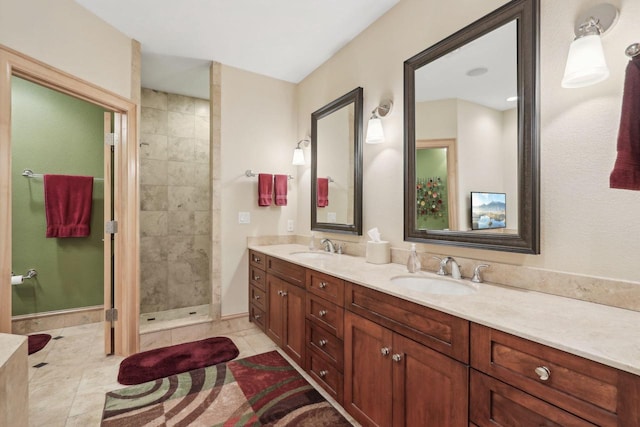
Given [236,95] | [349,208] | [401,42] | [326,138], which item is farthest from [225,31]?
[349,208]

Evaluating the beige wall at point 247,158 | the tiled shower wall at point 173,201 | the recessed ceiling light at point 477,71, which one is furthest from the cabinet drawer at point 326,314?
the tiled shower wall at point 173,201

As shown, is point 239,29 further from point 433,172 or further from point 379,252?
point 379,252

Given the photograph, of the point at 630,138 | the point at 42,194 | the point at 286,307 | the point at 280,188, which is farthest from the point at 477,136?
the point at 42,194

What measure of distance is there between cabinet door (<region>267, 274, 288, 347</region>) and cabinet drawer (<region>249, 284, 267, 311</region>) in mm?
88

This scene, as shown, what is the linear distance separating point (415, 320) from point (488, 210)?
740 millimetres

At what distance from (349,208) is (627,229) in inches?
66.9

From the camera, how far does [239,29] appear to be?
2432mm

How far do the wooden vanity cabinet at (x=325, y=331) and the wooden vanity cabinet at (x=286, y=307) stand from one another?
0.10 m

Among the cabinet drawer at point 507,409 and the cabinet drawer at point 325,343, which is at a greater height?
the cabinet drawer at point 507,409

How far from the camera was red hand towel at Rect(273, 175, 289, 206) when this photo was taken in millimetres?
3154

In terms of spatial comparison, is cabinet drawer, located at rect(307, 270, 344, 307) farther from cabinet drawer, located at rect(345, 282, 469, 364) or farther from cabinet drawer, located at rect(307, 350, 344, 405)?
cabinet drawer, located at rect(307, 350, 344, 405)

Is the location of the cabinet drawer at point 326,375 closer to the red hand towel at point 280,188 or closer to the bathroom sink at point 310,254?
the bathroom sink at point 310,254

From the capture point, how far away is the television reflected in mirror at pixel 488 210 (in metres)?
1.50

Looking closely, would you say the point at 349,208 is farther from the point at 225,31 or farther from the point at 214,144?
the point at 225,31
